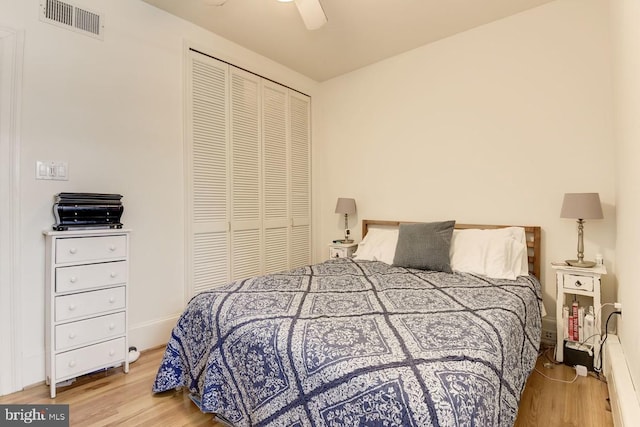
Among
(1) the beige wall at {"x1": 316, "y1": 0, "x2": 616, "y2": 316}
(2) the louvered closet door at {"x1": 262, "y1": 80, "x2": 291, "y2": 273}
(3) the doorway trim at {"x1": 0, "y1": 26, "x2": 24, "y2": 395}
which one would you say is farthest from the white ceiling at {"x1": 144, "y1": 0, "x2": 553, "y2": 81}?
(3) the doorway trim at {"x1": 0, "y1": 26, "x2": 24, "y2": 395}

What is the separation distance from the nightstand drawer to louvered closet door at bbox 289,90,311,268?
2.53 m

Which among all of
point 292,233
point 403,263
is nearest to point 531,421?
point 403,263

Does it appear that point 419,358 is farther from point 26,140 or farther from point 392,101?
point 392,101

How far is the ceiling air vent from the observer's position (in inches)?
81.0

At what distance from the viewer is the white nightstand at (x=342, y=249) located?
140 inches

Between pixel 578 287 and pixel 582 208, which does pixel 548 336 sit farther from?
pixel 582 208

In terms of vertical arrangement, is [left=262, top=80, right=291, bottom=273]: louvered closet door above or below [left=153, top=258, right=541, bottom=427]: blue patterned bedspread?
above

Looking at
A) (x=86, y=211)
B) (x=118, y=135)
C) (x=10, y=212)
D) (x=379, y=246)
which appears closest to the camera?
(x=10, y=212)

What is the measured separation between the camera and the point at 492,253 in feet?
7.97

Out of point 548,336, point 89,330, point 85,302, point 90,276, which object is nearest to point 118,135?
point 90,276

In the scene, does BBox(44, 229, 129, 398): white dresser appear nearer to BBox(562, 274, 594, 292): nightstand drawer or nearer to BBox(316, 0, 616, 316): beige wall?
BBox(316, 0, 616, 316): beige wall

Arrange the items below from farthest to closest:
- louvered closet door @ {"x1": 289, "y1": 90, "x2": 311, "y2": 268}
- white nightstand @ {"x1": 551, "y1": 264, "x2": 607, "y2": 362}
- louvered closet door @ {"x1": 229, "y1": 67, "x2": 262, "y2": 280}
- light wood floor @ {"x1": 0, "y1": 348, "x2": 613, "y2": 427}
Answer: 1. louvered closet door @ {"x1": 289, "y1": 90, "x2": 311, "y2": 268}
2. louvered closet door @ {"x1": 229, "y1": 67, "x2": 262, "y2": 280}
3. white nightstand @ {"x1": 551, "y1": 264, "x2": 607, "y2": 362}
4. light wood floor @ {"x1": 0, "y1": 348, "x2": 613, "y2": 427}

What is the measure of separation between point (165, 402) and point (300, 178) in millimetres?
2609

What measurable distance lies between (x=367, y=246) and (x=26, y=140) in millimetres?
2674
